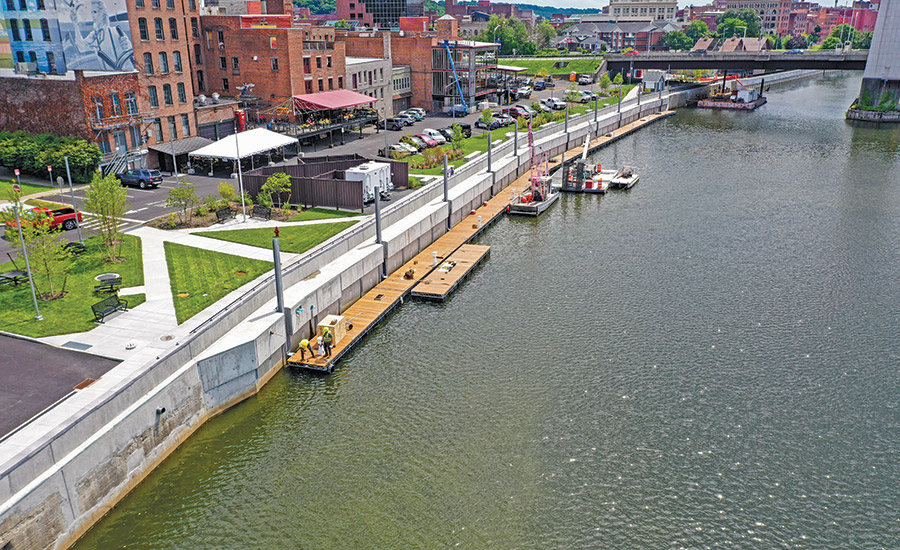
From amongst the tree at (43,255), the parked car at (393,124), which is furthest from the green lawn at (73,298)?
the parked car at (393,124)

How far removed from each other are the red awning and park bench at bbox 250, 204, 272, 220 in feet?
104

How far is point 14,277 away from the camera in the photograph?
34.0 meters

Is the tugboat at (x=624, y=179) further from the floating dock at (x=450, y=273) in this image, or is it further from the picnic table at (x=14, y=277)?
the picnic table at (x=14, y=277)

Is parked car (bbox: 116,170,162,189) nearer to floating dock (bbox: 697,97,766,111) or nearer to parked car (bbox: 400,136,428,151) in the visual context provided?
parked car (bbox: 400,136,428,151)

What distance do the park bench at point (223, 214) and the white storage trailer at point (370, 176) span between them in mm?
9019

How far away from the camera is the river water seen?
2297cm

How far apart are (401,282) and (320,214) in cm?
1057

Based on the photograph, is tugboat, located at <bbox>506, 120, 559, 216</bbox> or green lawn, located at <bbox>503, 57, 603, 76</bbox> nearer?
tugboat, located at <bbox>506, 120, 559, 216</bbox>

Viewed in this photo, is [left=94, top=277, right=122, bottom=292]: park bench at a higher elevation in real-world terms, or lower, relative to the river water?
higher

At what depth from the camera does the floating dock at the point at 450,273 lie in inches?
1587

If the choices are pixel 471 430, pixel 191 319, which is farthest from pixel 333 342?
pixel 471 430

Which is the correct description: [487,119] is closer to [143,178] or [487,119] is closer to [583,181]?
[583,181]

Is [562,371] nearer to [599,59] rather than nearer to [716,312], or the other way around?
[716,312]

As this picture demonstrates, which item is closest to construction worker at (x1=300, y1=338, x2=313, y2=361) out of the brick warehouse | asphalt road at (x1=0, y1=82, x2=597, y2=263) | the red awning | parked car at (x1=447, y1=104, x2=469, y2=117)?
asphalt road at (x1=0, y1=82, x2=597, y2=263)
